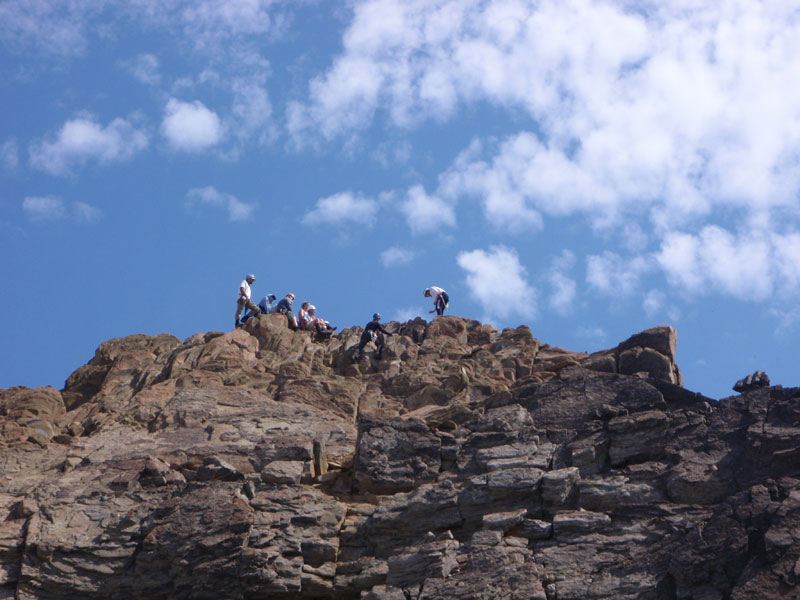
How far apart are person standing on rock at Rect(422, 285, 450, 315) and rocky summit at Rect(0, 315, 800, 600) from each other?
9.03m

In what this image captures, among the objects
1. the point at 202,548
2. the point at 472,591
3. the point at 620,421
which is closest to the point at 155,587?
the point at 202,548

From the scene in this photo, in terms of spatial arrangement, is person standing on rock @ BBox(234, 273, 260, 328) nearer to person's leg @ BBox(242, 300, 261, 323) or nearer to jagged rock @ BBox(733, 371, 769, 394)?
person's leg @ BBox(242, 300, 261, 323)

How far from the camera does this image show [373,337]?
44219 mm

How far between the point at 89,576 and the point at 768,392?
18853 mm

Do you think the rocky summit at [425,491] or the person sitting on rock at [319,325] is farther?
the person sitting on rock at [319,325]

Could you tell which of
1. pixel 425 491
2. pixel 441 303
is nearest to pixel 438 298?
pixel 441 303

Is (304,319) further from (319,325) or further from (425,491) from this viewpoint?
(425,491)

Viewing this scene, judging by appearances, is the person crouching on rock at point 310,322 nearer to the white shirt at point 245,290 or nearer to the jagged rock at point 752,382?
the white shirt at point 245,290

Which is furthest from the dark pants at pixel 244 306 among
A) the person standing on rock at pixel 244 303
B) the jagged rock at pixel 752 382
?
the jagged rock at pixel 752 382

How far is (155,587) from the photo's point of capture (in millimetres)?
32344

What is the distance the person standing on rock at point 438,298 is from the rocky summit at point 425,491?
903cm

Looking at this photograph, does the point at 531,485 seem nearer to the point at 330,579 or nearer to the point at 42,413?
the point at 330,579

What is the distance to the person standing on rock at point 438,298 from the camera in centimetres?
4912

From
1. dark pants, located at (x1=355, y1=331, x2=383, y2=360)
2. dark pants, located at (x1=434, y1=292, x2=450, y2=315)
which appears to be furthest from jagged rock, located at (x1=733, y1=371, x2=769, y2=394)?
dark pants, located at (x1=434, y1=292, x2=450, y2=315)
